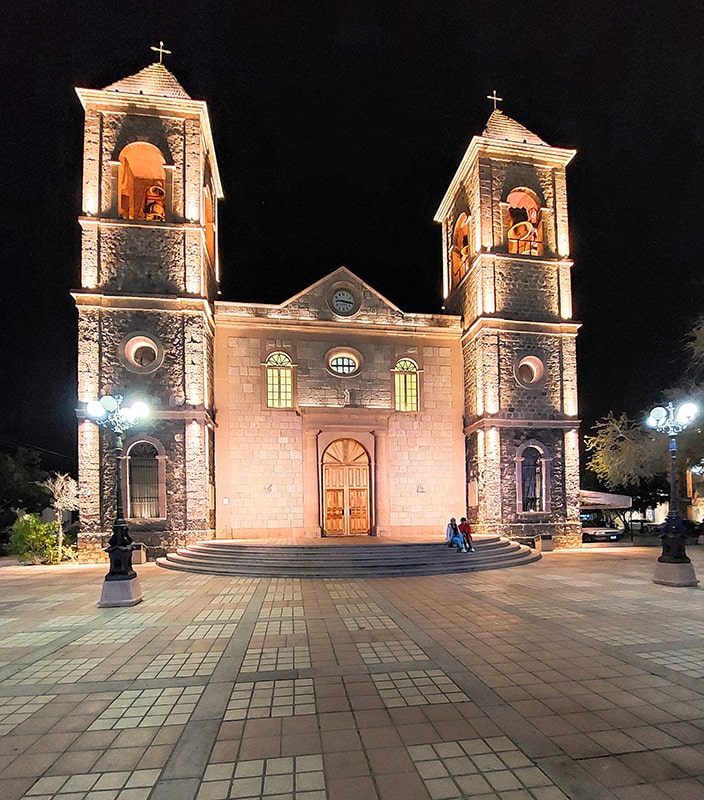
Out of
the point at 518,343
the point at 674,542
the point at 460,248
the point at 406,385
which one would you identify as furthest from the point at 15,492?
the point at 674,542

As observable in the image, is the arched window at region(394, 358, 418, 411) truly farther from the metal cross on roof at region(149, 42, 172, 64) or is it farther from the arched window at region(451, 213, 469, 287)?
the metal cross on roof at region(149, 42, 172, 64)

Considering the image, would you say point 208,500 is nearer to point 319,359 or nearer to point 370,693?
point 319,359

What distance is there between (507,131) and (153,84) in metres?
14.0

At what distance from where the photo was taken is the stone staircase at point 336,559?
13.6 m

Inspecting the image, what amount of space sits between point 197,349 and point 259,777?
15.1 meters

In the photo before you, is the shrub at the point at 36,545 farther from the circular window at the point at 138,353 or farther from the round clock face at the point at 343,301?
the round clock face at the point at 343,301

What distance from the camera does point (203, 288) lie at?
1798 centimetres

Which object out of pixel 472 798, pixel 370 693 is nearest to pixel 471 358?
pixel 370 693

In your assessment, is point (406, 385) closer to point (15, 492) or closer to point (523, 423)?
point (523, 423)

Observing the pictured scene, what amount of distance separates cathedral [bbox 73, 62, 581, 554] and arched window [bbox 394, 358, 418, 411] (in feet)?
0.27

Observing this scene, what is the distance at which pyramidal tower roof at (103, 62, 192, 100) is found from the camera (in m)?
18.3

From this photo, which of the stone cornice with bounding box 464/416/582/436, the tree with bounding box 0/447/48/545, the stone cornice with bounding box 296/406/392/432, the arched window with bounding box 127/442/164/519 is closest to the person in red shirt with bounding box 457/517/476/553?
the stone cornice with bounding box 464/416/582/436

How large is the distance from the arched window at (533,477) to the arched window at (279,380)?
902 cm

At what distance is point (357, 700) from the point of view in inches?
205
